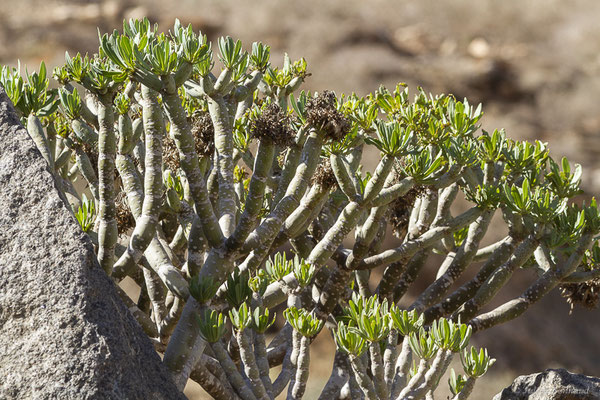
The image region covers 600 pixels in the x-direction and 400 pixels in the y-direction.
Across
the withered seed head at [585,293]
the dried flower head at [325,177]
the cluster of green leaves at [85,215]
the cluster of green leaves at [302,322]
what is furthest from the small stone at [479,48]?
the cluster of green leaves at [302,322]

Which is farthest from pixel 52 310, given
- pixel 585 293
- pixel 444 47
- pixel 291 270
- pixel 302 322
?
pixel 444 47

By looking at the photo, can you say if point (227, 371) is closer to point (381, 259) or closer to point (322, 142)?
point (322, 142)

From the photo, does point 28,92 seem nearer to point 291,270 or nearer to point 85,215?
point 85,215

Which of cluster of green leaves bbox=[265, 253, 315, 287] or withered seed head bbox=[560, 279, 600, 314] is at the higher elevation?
cluster of green leaves bbox=[265, 253, 315, 287]

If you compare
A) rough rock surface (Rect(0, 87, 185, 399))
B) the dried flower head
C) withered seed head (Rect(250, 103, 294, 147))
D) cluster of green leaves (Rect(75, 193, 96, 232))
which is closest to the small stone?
the dried flower head

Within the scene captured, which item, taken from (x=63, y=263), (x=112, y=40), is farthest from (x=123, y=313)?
(x=112, y=40)

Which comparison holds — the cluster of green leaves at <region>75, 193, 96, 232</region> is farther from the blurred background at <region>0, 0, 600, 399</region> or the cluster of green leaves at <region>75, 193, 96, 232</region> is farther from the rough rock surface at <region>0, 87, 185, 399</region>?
the blurred background at <region>0, 0, 600, 399</region>

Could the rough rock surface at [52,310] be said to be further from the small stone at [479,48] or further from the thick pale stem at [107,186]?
the small stone at [479,48]

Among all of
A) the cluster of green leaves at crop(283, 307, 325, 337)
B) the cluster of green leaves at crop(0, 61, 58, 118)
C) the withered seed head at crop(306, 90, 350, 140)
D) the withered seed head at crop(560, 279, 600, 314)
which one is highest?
the cluster of green leaves at crop(0, 61, 58, 118)
